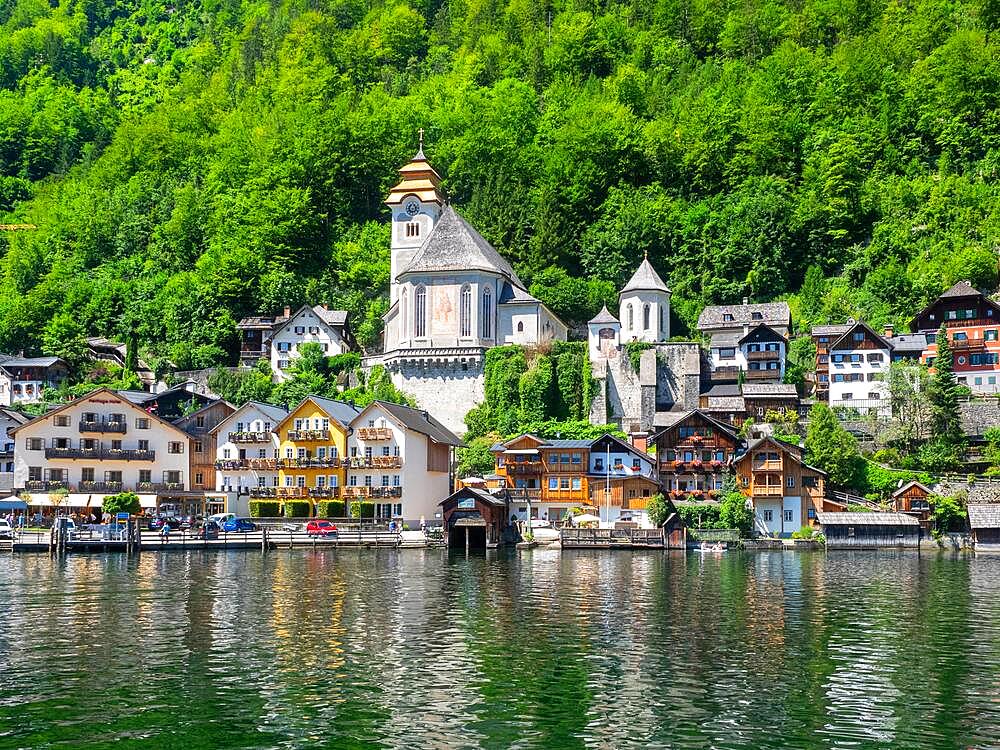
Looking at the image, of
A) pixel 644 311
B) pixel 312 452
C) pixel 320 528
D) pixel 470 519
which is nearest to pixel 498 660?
pixel 470 519

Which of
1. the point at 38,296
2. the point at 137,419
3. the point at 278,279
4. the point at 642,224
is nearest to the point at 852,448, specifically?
the point at 642,224

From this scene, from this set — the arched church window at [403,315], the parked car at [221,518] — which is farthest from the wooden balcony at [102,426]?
the arched church window at [403,315]

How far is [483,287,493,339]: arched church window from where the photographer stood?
96562 millimetres

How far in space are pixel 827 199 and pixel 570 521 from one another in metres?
49.2

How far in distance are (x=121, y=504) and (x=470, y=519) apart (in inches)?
915

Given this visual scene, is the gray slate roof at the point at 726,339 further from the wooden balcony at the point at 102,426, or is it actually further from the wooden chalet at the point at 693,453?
the wooden balcony at the point at 102,426

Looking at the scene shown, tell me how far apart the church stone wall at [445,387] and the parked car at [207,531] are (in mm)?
20948

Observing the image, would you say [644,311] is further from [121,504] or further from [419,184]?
[121,504]

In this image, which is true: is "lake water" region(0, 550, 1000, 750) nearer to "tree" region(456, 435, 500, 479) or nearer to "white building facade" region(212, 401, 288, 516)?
"white building facade" region(212, 401, 288, 516)

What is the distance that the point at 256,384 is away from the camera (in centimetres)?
9738

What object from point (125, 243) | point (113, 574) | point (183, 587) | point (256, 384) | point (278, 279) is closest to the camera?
point (183, 587)

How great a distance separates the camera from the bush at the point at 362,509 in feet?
255

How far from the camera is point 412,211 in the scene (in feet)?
373

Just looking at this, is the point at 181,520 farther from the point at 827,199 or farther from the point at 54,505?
the point at 827,199
